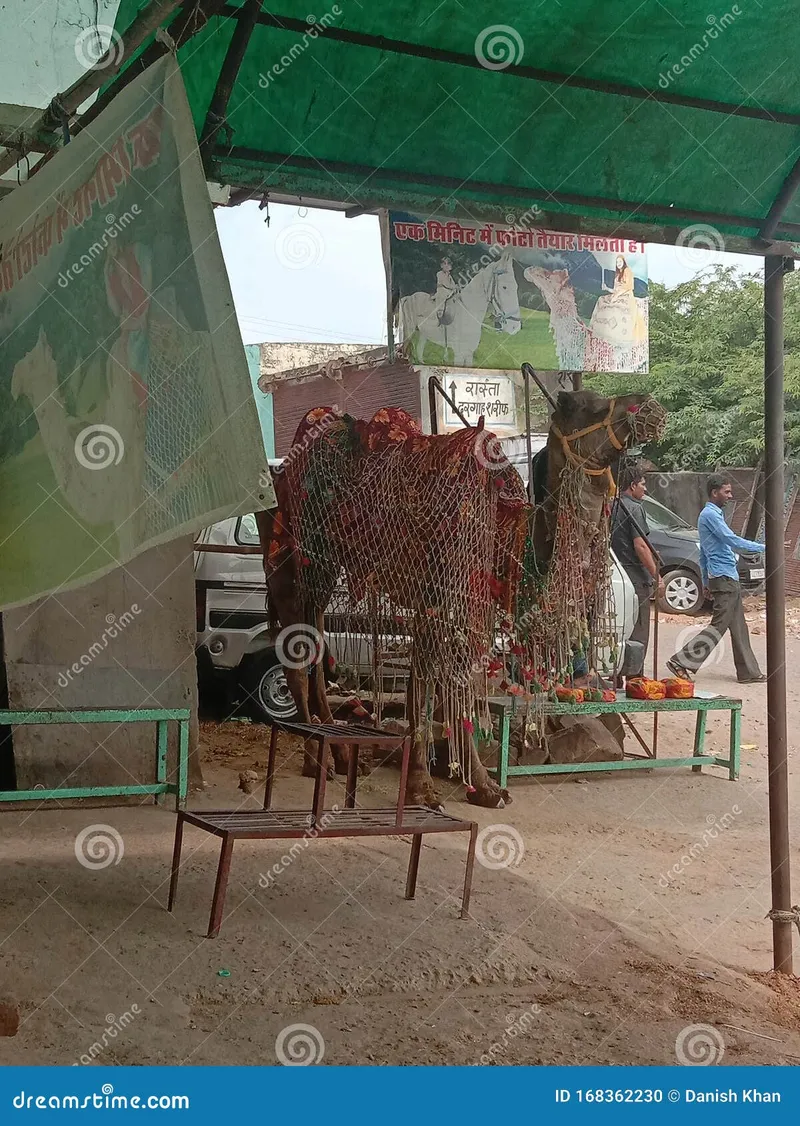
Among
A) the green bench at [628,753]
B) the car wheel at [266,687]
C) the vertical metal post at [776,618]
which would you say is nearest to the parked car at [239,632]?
the car wheel at [266,687]

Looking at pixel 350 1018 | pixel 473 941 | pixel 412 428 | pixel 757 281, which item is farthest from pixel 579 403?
pixel 757 281

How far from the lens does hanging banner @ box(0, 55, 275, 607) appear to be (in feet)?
7.39

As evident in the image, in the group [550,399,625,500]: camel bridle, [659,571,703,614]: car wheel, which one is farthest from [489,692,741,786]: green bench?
[659,571,703,614]: car wheel

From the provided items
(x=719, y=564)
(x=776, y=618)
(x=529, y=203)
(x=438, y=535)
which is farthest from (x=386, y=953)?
(x=719, y=564)

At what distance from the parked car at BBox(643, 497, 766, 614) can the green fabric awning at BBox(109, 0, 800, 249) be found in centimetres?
1012

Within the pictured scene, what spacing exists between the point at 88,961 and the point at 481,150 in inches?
132

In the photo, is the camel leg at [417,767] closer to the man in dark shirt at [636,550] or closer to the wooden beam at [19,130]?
the man in dark shirt at [636,550]

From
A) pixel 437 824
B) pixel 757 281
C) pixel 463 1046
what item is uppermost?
pixel 757 281

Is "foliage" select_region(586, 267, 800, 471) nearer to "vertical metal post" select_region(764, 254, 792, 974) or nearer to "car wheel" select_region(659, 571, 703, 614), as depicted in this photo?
"car wheel" select_region(659, 571, 703, 614)

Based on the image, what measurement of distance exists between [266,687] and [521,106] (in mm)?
5324

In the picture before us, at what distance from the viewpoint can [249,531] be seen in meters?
9.12

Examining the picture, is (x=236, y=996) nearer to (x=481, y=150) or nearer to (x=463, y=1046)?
(x=463, y=1046)

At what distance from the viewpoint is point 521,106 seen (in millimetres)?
4375

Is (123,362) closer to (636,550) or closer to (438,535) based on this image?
(438,535)
